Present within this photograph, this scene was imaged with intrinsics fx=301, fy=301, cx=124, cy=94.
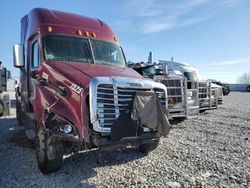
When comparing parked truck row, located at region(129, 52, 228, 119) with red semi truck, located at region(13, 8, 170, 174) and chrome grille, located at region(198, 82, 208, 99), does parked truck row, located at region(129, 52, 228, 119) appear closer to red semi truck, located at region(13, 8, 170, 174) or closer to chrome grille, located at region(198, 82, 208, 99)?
chrome grille, located at region(198, 82, 208, 99)

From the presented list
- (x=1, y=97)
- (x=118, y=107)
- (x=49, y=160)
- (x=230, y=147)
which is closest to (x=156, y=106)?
(x=118, y=107)

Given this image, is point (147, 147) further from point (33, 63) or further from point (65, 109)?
point (33, 63)

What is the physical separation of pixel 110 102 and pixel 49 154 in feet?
4.61

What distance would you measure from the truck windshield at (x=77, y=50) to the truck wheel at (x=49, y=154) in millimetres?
1683

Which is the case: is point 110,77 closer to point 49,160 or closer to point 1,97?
point 49,160

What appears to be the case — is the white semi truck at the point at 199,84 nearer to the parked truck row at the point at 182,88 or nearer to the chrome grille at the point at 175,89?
the parked truck row at the point at 182,88

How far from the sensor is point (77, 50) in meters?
6.36

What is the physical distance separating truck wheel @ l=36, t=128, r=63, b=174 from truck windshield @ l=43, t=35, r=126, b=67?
1683mm

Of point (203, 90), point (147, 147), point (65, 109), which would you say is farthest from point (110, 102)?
point (203, 90)

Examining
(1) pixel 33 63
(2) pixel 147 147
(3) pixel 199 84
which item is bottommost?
(2) pixel 147 147

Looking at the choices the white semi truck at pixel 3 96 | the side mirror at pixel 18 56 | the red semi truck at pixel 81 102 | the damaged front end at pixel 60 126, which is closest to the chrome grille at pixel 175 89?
the red semi truck at pixel 81 102

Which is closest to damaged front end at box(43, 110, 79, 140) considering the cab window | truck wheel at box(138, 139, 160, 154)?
the cab window

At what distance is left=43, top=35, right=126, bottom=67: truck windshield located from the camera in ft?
20.1

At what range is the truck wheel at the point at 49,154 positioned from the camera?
516 cm
